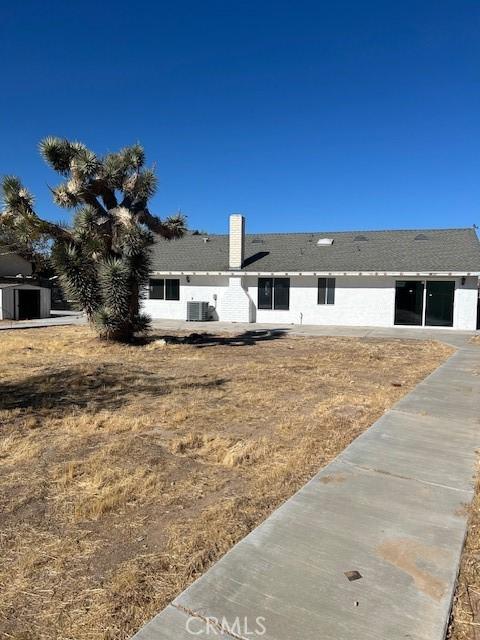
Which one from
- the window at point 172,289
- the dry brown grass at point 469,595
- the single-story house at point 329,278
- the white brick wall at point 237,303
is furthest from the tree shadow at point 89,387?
the window at point 172,289

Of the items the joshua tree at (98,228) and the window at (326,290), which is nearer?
the joshua tree at (98,228)

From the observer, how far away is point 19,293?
1027 inches

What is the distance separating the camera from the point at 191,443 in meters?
5.13

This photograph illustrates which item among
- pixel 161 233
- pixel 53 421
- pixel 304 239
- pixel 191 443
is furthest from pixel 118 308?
pixel 304 239

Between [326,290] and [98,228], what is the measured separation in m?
12.1

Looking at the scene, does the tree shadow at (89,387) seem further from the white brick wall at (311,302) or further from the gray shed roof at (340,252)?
the gray shed roof at (340,252)

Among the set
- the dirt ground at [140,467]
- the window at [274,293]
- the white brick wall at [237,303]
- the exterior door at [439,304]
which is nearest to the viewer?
the dirt ground at [140,467]

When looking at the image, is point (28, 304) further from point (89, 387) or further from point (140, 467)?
point (140, 467)

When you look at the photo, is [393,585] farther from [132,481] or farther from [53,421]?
[53,421]

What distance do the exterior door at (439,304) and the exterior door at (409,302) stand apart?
1.13 feet

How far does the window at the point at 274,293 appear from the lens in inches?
920

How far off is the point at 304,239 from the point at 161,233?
12.4 metres

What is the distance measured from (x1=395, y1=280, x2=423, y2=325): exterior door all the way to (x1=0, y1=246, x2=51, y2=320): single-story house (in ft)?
65.6

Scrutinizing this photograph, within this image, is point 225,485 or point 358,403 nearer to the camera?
point 225,485
